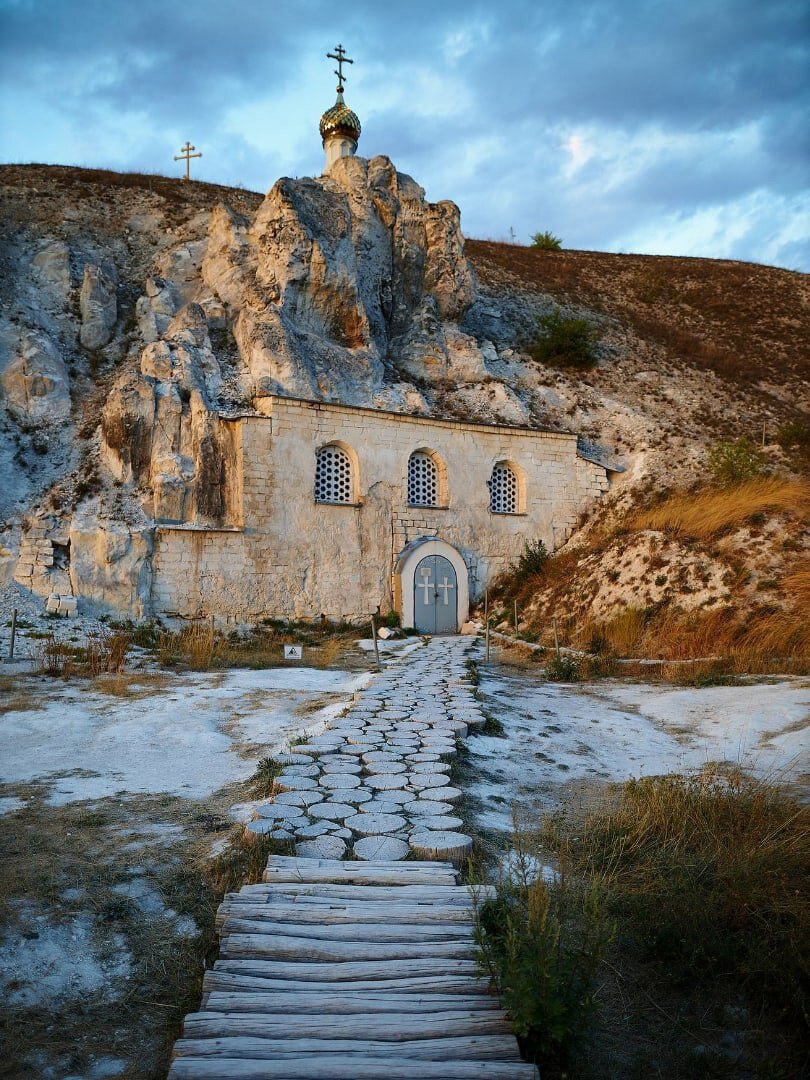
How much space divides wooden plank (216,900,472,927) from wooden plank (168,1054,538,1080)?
0.93 meters

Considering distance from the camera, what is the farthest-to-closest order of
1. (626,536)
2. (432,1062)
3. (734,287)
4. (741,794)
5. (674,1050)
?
(734,287), (626,536), (741,794), (674,1050), (432,1062)

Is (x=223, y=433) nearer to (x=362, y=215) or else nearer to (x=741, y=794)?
(x=362, y=215)

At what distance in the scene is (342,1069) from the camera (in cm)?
241

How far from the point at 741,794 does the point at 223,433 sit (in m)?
13.7

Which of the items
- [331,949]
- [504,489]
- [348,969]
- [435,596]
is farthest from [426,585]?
[348,969]

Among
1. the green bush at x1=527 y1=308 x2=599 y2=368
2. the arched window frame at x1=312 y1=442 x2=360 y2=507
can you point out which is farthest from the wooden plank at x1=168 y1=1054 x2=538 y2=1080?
the green bush at x1=527 y1=308 x2=599 y2=368

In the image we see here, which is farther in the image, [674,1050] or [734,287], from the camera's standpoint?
[734,287]

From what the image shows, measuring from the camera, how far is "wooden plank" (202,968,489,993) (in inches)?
113

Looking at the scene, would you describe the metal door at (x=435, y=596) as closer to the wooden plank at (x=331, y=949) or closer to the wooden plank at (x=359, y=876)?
the wooden plank at (x=359, y=876)

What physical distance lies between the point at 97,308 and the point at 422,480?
10.6m

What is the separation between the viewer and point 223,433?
1614 centimetres

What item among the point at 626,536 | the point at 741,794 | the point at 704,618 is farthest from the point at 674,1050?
the point at 626,536

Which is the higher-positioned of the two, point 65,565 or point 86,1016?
point 65,565

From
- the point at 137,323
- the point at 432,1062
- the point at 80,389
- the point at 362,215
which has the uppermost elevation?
the point at 362,215
